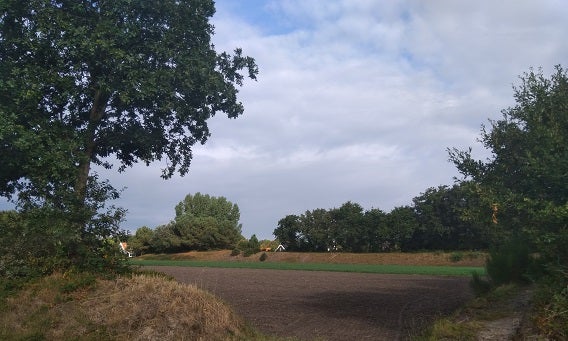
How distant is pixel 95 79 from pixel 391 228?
70.8 m

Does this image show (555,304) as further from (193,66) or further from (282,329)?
(193,66)

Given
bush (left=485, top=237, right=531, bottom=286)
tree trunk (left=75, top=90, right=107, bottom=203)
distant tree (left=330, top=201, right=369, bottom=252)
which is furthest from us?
distant tree (left=330, top=201, right=369, bottom=252)

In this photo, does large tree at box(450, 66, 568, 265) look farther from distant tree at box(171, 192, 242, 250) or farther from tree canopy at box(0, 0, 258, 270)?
distant tree at box(171, 192, 242, 250)

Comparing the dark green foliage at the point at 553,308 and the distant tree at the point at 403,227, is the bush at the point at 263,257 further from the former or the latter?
the dark green foliage at the point at 553,308

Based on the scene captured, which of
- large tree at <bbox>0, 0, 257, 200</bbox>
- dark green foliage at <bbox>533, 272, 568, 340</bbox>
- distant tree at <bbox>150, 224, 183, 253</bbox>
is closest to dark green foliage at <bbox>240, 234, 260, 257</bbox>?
distant tree at <bbox>150, 224, 183, 253</bbox>

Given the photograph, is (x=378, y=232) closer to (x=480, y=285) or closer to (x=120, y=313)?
(x=480, y=285)

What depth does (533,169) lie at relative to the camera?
10.1 metres

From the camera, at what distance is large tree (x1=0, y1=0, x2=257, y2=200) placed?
14.9 m

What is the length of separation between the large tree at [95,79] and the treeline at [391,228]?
199 ft

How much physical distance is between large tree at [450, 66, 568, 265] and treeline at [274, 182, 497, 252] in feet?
203

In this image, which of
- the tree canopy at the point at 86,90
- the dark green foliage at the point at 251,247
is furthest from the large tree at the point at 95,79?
the dark green foliage at the point at 251,247

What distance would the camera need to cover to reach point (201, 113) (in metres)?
18.1

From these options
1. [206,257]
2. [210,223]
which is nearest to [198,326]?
[206,257]

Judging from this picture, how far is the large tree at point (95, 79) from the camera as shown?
585 inches
